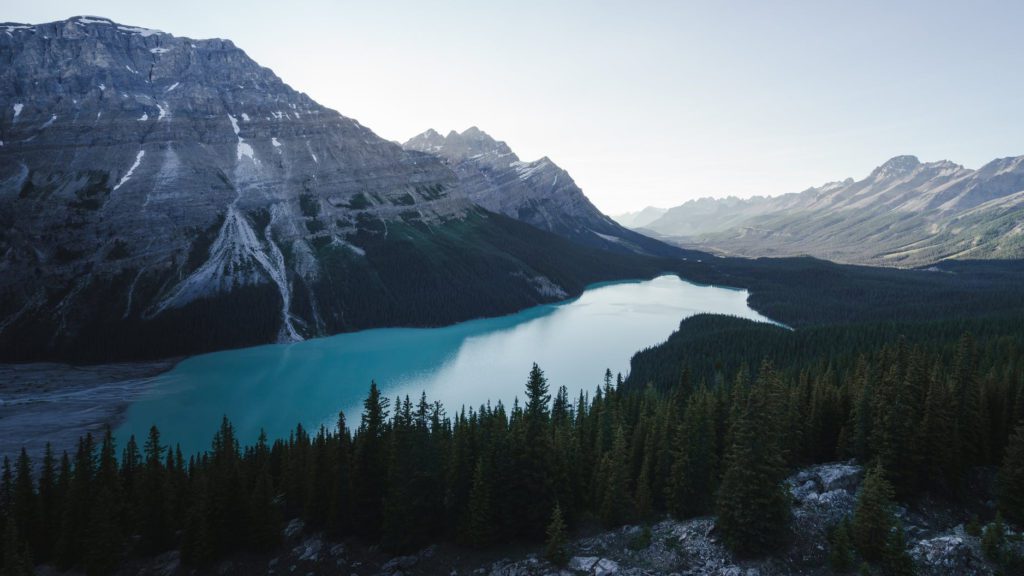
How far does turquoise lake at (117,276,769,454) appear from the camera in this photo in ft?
298

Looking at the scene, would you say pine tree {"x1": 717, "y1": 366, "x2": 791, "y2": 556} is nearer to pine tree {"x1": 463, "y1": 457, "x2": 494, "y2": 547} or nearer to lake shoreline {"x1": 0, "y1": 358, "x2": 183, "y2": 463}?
pine tree {"x1": 463, "y1": 457, "x2": 494, "y2": 547}

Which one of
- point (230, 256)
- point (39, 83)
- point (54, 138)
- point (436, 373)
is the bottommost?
point (436, 373)

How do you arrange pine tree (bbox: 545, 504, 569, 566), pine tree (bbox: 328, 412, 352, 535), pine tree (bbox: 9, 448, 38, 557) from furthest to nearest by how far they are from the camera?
pine tree (bbox: 9, 448, 38, 557) < pine tree (bbox: 328, 412, 352, 535) < pine tree (bbox: 545, 504, 569, 566)

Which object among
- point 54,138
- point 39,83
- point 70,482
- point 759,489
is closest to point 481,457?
point 759,489

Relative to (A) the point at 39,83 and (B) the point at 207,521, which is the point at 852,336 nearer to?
(B) the point at 207,521

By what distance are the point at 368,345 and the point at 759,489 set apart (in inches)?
5041

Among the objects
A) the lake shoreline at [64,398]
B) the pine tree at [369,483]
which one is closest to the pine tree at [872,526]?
the pine tree at [369,483]

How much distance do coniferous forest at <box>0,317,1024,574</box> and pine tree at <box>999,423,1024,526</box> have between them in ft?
0.29

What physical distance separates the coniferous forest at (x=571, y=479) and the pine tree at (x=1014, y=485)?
3.5 inches

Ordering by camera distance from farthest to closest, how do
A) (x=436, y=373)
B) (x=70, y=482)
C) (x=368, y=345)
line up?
(x=368, y=345), (x=436, y=373), (x=70, y=482)

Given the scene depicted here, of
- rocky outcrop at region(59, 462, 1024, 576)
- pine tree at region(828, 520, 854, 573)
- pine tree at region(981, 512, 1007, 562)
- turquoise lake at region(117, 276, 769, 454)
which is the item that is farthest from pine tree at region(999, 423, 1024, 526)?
turquoise lake at region(117, 276, 769, 454)

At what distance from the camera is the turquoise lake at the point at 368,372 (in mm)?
90812

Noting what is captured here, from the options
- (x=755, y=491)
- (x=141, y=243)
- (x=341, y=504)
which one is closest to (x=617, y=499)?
(x=755, y=491)

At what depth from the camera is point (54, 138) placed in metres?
172
